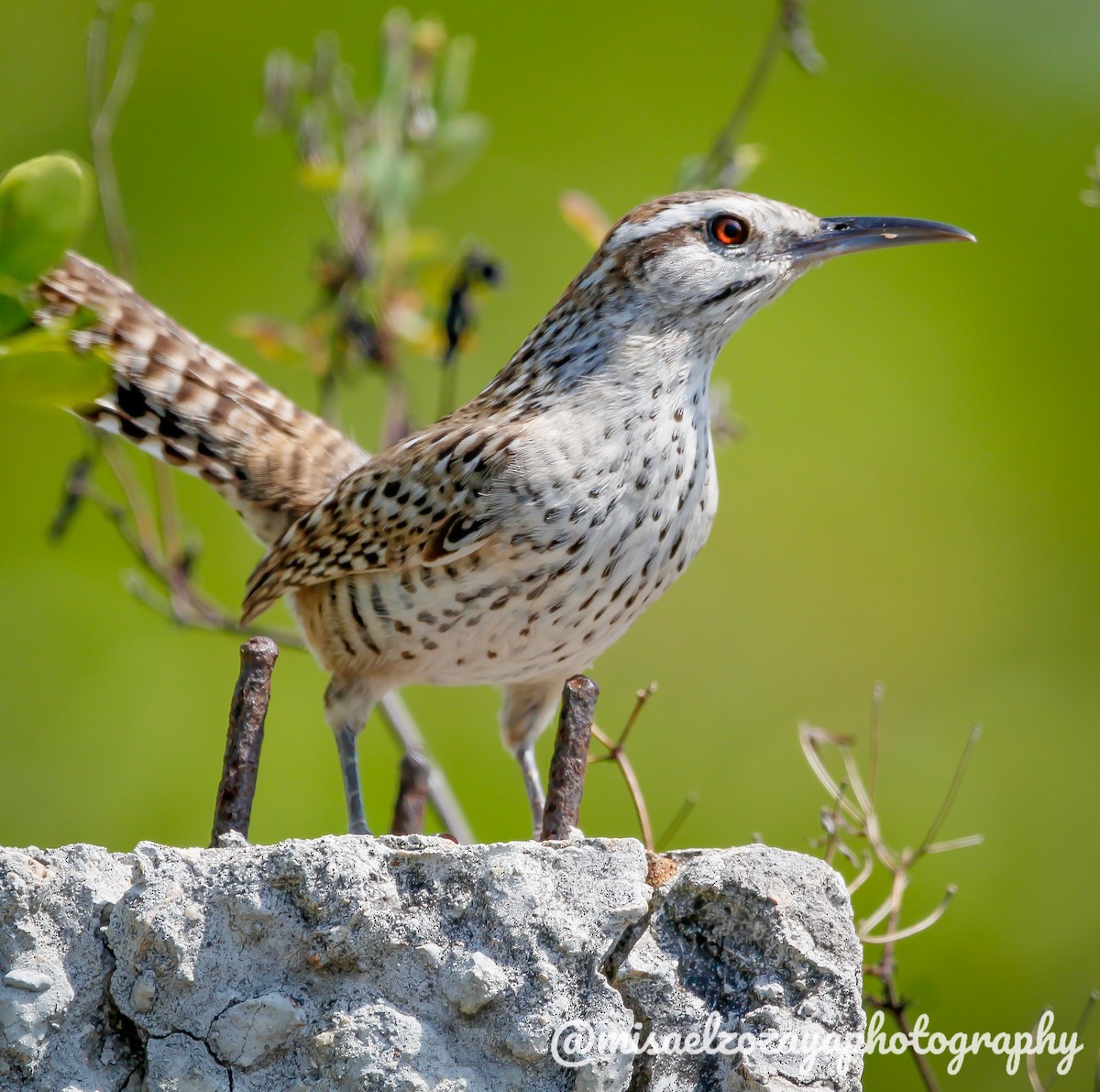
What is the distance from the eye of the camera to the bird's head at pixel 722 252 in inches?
99.0

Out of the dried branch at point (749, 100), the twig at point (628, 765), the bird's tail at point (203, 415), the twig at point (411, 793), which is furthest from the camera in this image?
the dried branch at point (749, 100)

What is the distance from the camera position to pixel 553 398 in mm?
2484

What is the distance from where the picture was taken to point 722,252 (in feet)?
8.29

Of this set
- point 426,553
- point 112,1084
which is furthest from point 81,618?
point 112,1084

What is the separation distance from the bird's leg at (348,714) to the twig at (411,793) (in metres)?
0.09

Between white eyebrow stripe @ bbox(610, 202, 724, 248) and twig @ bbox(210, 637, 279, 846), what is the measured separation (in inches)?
47.1

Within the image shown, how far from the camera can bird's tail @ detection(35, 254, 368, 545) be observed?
→ 287 cm

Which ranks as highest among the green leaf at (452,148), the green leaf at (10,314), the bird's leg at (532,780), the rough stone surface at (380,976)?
the green leaf at (452,148)

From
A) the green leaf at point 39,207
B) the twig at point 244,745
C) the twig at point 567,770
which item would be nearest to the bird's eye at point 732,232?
the twig at point 567,770

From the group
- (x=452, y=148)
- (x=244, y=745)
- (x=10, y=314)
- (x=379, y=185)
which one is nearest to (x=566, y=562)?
(x=244, y=745)

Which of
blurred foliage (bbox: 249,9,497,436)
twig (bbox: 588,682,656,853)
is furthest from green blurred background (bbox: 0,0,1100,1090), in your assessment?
twig (bbox: 588,682,656,853)

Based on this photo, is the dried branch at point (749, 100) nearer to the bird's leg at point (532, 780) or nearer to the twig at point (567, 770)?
the bird's leg at point (532, 780)

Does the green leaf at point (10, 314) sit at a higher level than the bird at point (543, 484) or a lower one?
lower

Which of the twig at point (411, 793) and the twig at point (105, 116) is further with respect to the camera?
the twig at point (105, 116)
